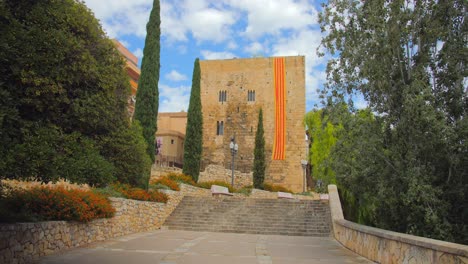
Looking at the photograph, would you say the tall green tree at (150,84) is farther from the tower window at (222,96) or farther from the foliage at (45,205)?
the tower window at (222,96)

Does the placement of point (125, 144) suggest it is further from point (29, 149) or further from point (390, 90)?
point (390, 90)

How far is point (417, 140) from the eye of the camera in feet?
26.2

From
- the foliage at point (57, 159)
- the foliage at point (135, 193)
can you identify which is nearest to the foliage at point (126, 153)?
the foliage at point (57, 159)

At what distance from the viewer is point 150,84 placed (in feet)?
53.6

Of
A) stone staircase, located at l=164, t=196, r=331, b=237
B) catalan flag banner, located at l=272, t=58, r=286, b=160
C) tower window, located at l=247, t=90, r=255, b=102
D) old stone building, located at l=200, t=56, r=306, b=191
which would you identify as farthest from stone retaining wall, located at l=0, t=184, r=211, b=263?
tower window, located at l=247, t=90, r=255, b=102

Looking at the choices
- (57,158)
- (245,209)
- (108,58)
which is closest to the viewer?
(57,158)

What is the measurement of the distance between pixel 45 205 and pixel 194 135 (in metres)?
16.9

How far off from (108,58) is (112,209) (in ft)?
19.7

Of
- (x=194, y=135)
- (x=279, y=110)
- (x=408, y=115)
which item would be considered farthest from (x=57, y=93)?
(x=279, y=110)

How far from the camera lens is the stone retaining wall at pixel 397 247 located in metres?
4.53

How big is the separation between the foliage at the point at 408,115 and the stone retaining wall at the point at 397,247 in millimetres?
928

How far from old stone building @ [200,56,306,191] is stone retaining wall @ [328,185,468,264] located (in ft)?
79.1

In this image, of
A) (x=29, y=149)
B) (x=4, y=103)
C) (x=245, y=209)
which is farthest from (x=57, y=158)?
(x=245, y=209)

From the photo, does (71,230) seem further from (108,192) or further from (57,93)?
(57,93)
